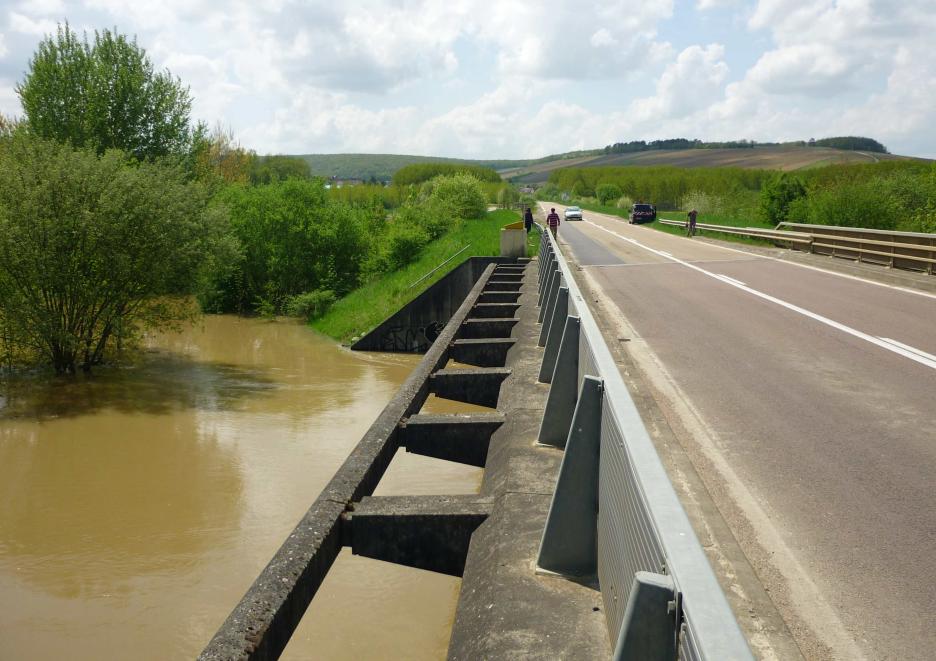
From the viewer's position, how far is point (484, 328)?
47.0 feet

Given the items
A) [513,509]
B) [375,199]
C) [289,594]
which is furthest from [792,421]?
[375,199]

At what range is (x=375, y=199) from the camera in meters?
52.2

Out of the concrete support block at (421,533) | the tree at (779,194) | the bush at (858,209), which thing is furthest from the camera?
the tree at (779,194)

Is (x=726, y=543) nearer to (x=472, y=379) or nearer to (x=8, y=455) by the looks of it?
(x=472, y=379)

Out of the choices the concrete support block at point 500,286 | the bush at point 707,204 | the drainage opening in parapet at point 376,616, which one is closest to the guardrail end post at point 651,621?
the drainage opening in parapet at point 376,616

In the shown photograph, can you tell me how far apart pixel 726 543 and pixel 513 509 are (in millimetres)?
1188

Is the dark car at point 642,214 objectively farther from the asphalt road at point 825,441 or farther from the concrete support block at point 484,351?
the concrete support block at point 484,351

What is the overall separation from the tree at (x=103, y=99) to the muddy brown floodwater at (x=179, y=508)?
54.5 feet

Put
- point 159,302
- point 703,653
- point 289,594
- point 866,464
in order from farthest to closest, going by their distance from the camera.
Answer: point 159,302 < point 866,464 < point 289,594 < point 703,653

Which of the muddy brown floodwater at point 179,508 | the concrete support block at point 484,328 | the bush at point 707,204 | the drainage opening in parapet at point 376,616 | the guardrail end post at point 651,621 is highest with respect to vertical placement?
the bush at point 707,204

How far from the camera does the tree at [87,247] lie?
70.7 feet

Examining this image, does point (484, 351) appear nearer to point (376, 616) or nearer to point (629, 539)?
point (376, 616)

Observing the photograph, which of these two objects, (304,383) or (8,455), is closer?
(8,455)

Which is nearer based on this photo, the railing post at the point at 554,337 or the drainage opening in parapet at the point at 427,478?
the railing post at the point at 554,337
